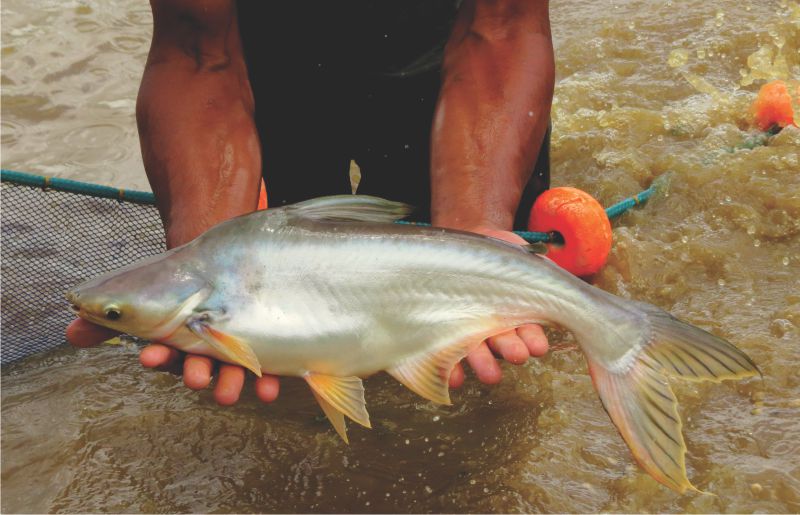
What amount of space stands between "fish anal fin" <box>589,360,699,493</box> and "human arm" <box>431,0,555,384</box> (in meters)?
0.62

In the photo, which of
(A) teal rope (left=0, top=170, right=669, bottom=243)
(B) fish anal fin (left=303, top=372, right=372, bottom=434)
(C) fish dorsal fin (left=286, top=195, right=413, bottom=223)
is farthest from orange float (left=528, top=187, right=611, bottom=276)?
(B) fish anal fin (left=303, top=372, right=372, bottom=434)

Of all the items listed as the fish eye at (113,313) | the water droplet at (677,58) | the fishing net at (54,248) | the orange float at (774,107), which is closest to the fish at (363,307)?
the fish eye at (113,313)

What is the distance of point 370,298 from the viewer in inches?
78.6

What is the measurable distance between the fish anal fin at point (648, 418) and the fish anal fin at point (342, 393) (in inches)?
22.4

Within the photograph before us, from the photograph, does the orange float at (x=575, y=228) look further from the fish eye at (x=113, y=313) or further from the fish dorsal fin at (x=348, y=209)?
the fish eye at (x=113, y=313)

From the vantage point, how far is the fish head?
75.2 inches

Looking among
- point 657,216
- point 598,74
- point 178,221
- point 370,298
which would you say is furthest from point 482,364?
point 598,74

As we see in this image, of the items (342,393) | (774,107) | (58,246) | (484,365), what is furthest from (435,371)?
(774,107)

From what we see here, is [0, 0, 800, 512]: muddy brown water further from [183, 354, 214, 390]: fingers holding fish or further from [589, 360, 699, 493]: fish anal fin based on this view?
[183, 354, 214, 390]: fingers holding fish

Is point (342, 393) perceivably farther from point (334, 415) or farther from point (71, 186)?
point (71, 186)

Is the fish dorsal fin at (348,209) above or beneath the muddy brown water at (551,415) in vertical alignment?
above

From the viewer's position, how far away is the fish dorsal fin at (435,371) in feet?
6.60

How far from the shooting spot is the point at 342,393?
79.0 inches

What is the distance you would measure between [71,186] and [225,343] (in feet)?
4.84
